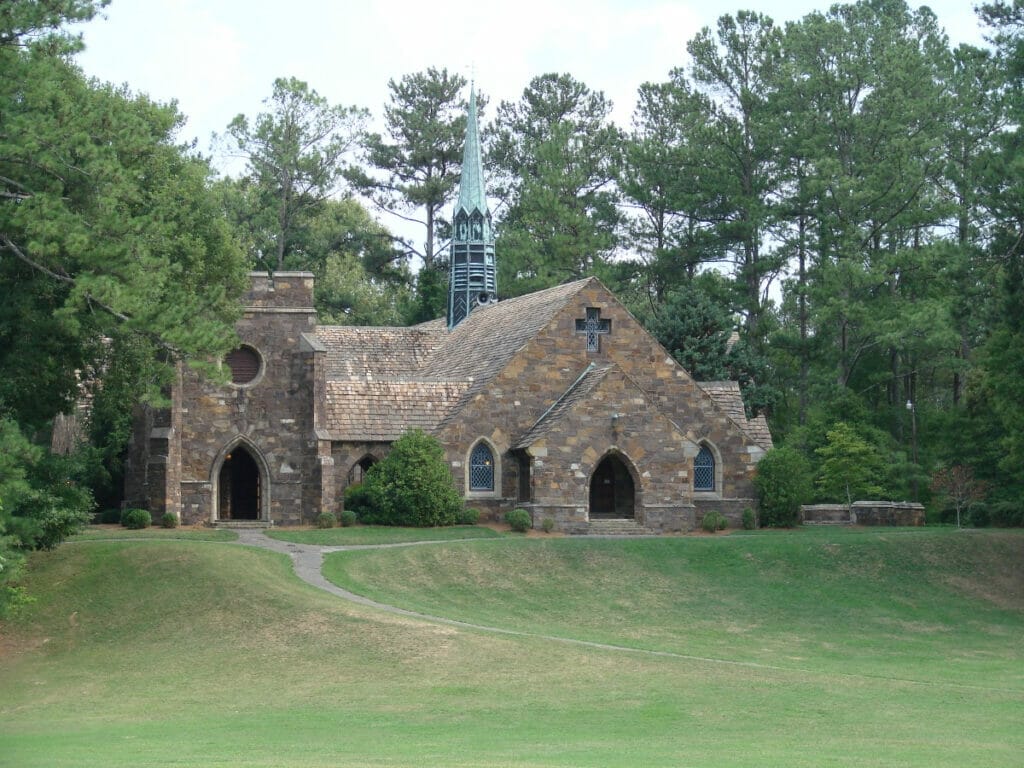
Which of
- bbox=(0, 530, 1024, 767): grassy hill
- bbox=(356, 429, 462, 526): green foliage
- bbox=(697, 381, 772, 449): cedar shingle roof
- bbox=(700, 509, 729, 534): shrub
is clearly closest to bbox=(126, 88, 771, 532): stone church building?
bbox=(700, 509, 729, 534): shrub

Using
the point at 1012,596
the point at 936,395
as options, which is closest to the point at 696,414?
the point at 1012,596

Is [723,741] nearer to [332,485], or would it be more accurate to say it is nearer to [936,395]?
[332,485]

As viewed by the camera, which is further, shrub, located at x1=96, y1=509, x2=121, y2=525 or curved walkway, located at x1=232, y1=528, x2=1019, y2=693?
shrub, located at x1=96, y1=509, x2=121, y2=525

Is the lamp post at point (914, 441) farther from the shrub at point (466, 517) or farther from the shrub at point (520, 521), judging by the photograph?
the shrub at point (466, 517)

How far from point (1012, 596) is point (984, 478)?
12618 mm

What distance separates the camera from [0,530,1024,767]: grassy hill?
2075 cm

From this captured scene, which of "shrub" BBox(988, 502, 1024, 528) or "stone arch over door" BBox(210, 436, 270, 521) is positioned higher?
"stone arch over door" BBox(210, 436, 270, 521)

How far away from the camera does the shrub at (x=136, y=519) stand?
145ft

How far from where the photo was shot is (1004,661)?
30750 millimetres

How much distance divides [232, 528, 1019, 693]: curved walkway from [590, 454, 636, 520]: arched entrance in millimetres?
8942

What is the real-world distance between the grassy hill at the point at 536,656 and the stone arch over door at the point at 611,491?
6.38 meters

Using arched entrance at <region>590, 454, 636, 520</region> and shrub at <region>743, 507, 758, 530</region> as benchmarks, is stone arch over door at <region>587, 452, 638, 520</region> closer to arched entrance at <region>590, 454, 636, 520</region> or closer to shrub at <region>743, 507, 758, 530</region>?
arched entrance at <region>590, 454, 636, 520</region>

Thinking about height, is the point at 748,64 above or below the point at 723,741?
above

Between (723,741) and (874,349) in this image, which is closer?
(723,741)
